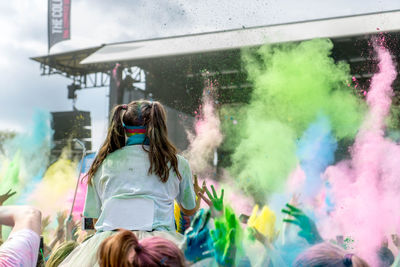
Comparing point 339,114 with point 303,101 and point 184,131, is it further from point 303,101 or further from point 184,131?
point 184,131

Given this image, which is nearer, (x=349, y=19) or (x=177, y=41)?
(x=349, y=19)

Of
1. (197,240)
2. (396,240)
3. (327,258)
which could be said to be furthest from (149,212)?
(396,240)

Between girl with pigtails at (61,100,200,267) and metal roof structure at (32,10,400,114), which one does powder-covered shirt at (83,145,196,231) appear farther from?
metal roof structure at (32,10,400,114)

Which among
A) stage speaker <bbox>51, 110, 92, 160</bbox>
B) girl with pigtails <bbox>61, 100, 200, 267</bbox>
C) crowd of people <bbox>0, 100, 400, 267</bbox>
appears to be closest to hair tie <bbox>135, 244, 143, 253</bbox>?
crowd of people <bbox>0, 100, 400, 267</bbox>

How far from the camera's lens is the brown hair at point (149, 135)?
169 centimetres

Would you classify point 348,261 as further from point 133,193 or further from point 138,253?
point 133,193

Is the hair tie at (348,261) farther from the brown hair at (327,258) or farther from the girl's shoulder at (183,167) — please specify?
the girl's shoulder at (183,167)

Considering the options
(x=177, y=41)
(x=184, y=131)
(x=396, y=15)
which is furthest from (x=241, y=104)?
(x=396, y=15)

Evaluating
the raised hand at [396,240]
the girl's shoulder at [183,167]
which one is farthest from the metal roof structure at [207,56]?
the girl's shoulder at [183,167]

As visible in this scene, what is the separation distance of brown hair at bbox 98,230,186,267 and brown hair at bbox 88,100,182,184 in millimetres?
629

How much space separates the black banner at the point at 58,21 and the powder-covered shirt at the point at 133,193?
9.34 m

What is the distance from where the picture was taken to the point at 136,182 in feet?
5.47

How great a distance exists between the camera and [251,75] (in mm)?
7160

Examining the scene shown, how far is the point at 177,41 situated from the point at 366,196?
5.08m
